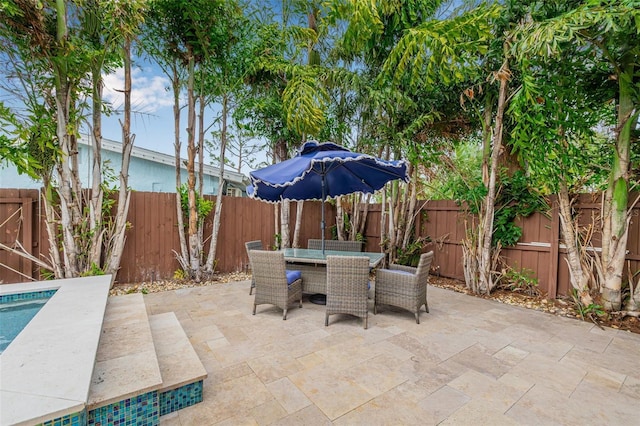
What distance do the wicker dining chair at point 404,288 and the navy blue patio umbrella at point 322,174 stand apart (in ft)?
3.87

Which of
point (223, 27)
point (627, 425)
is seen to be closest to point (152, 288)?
point (223, 27)

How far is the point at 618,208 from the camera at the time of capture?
380 cm

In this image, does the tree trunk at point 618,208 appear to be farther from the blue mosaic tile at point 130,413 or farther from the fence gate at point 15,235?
the fence gate at point 15,235

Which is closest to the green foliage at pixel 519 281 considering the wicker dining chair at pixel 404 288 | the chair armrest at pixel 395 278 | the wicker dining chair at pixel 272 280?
the wicker dining chair at pixel 404 288

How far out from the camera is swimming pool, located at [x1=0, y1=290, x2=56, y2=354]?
2945 mm

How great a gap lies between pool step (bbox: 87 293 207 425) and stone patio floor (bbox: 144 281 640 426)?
0.16 meters

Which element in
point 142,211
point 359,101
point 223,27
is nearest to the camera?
point 223,27

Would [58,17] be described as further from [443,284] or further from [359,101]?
[443,284]

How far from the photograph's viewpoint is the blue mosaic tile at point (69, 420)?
4.49 ft

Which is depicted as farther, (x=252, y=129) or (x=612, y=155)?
(x=252, y=129)

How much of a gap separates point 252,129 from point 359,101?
242 cm

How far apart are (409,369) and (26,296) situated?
170 inches

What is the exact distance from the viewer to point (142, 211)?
5547 mm

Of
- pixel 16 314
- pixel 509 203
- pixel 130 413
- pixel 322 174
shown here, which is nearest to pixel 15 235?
pixel 16 314
